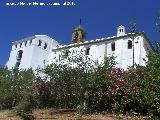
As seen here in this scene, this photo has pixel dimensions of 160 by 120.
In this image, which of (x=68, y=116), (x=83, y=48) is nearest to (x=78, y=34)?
(x=83, y=48)

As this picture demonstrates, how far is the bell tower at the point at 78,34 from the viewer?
61.3m

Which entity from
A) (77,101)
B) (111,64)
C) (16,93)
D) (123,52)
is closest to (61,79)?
(77,101)

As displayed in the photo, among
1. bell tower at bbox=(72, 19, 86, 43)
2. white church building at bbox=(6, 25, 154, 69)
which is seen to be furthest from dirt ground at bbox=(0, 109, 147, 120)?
bell tower at bbox=(72, 19, 86, 43)

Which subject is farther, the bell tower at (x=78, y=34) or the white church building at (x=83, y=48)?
the bell tower at (x=78, y=34)

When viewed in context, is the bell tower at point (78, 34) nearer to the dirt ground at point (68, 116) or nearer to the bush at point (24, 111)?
the bush at point (24, 111)

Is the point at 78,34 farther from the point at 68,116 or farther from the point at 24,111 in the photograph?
the point at 68,116

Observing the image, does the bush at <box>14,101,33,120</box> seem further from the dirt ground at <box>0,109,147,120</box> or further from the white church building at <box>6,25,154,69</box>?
the white church building at <box>6,25,154,69</box>

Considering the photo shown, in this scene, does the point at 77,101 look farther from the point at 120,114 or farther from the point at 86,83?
the point at 120,114

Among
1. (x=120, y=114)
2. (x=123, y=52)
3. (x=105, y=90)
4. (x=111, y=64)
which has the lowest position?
(x=120, y=114)

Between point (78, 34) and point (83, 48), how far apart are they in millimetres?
6820

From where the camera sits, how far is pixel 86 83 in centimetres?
3050

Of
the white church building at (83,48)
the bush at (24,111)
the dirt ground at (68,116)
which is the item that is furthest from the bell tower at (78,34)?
the dirt ground at (68,116)

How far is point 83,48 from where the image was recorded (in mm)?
55812

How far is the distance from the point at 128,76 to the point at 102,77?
2.33m
